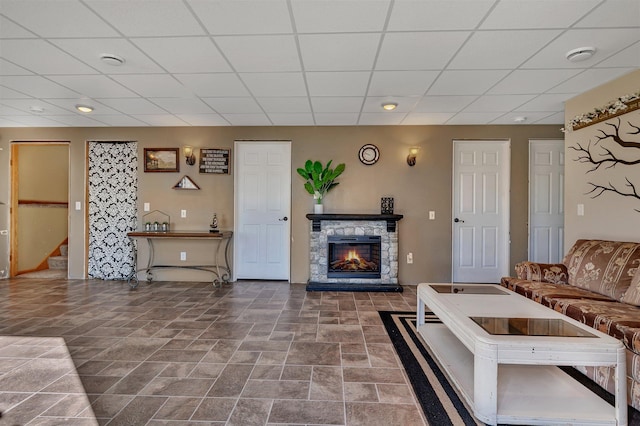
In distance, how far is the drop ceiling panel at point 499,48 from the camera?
2303 millimetres

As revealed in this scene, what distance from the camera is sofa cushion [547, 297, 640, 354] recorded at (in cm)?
182

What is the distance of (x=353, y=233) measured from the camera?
15.0 feet

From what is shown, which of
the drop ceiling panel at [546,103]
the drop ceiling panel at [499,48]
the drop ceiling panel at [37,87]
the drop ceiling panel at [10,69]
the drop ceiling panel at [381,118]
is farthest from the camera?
the drop ceiling panel at [381,118]

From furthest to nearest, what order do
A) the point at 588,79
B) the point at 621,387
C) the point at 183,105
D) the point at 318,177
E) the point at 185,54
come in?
the point at 318,177
the point at 183,105
the point at 588,79
the point at 185,54
the point at 621,387

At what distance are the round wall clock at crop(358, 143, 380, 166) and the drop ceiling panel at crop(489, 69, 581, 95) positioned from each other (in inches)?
69.3

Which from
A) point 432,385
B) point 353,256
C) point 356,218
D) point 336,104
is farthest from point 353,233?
point 432,385

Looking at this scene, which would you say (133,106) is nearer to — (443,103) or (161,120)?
(161,120)

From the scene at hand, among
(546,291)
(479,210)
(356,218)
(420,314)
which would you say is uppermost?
(479,210)

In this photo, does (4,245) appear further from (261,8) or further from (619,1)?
(619,1)

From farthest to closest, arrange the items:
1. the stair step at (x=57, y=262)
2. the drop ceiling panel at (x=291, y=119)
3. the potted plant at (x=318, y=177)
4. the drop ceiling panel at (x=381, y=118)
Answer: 1. the stair step at (x=57, y=262)
2. the potted plant at (x=318, y=177)
3. the drop ceiling panel at (x=291, y=119)
4. the drop ceiling panel at (x=381, y=118)

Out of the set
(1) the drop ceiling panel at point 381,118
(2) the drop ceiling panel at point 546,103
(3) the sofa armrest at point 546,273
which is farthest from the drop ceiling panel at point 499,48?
(3) the sofa armrest at point 546,273

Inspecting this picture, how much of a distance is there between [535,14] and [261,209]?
3.96m

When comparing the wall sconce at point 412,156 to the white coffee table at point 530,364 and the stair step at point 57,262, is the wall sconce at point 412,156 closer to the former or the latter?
the white coffee table at point 530,364

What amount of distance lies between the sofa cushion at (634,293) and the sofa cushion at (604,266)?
0.21 ft
